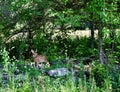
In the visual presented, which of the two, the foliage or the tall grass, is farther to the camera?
the foliage

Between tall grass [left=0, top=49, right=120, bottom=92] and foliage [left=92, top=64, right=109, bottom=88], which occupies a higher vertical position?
tall grass [left=0, top=49, right=120, bottom=92]

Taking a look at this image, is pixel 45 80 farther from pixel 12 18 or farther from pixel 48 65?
pixel 12 18

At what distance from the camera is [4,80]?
24.9 ft

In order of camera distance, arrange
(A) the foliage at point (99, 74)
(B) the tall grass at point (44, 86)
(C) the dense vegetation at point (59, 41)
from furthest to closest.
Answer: (A) the foliage at point (99, 74) < (C) the dense vegetation at point (59, 41) < (B) the tall grass at point (44, 86)

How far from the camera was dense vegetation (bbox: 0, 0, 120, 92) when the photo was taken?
6.86m

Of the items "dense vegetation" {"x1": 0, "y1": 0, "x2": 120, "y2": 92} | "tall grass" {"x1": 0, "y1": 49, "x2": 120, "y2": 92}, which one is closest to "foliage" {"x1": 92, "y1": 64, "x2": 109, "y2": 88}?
"dense vegetation" {"x1": 0, "y1": 0, "x2": 120, "y2": 92}

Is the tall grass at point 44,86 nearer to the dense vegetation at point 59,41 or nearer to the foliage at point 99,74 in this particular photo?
the dense vegetation at point 59,41

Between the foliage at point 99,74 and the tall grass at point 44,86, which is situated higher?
the tall grass at point 44,86

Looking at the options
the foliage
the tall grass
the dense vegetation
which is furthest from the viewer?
the foliage

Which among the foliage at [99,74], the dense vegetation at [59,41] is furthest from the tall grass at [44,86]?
the foliage at [99,74]

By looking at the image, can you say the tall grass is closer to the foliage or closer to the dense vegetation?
the dense vegetation

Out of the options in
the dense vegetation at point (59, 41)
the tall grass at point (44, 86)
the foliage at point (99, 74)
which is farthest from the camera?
the foliage at point (99, 74)

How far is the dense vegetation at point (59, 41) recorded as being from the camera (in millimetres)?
6857

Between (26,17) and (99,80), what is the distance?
10.3 ft
